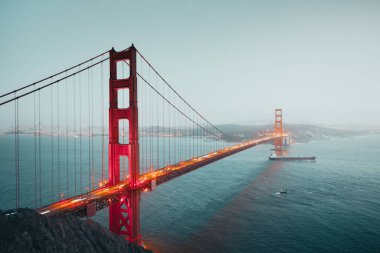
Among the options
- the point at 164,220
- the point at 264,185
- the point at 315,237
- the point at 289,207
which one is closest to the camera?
the point at 315,237

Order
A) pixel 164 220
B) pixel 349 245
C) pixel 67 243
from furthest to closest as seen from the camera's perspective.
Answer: pixel 164 220 → pixel 349 245 → pixel 67 243

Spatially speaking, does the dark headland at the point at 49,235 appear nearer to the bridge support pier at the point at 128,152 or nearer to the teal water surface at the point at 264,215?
the bridge support pier at the point at 128,152

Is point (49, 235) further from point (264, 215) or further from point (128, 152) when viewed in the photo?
point (264, 215)

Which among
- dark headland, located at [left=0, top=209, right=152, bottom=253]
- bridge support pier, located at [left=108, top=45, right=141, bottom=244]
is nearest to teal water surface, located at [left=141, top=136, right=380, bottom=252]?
bridge support pier, located at [left=108, top=45, right=141, bottom=244]

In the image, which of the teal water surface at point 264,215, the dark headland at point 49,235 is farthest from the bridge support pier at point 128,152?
the teal water surface at point 264,215

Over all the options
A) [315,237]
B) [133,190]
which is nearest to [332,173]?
[315,237]

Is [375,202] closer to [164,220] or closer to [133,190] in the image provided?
[164,220]

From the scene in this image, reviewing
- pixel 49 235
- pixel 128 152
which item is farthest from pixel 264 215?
pixel 49 235

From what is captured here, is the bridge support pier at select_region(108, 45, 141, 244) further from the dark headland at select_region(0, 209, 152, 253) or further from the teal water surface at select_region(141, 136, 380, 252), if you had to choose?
the teal water surface at select_region(141, 136, 380, 252)
